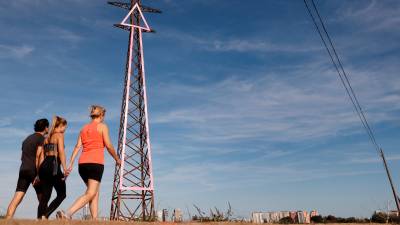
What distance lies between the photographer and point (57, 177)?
26.5 feet

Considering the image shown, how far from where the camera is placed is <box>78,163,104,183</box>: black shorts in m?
7.62

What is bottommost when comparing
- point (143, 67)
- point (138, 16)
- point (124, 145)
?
point (124, 145)

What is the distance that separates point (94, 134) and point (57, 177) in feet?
3.68

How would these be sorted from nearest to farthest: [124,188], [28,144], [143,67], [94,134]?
[94,134] < [28,144] < [124,188] < [143,67]

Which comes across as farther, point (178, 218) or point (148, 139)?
point (148, 139)

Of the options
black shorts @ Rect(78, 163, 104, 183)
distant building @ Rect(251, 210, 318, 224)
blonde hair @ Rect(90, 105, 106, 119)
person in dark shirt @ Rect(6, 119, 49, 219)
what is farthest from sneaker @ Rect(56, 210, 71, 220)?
distant building @ Rect(251, 210, 318, 224)

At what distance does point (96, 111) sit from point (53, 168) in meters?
1.29

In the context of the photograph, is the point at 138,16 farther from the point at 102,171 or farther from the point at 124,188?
the point at 102,171

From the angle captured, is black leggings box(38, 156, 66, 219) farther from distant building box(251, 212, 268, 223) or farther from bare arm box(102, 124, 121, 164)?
distant building box(251, 212, 268, 223)

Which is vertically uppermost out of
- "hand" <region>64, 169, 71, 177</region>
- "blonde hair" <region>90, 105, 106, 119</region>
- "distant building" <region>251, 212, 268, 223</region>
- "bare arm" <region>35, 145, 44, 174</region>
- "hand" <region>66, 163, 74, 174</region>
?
"blonde hair" <region>90, 105, 106, 119</region>

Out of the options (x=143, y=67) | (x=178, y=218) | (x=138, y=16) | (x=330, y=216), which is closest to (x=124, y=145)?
(x=143, y=67)

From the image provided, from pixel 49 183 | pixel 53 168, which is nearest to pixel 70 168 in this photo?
pixel 53 168

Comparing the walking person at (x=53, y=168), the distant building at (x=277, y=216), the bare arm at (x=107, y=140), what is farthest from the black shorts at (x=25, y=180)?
the distant building at (x=277, y=216)

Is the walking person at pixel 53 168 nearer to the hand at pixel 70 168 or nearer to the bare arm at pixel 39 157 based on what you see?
the hand at pixel 70 168
